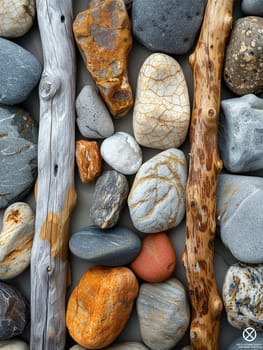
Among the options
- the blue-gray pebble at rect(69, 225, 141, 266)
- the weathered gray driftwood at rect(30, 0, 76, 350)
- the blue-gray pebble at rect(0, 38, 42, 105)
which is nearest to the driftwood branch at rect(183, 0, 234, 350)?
the blue-gray pebble at rect(69, 225, 141, 266)

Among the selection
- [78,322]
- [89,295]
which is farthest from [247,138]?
[78,322]

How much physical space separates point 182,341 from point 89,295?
555mm

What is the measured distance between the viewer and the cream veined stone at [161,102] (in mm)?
2119

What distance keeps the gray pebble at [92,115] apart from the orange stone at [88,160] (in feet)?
0.20

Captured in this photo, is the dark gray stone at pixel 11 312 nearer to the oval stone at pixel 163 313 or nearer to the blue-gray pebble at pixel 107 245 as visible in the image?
the blue-gray pebble at pixel 107 245

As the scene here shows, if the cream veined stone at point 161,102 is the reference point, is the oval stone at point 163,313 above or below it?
below

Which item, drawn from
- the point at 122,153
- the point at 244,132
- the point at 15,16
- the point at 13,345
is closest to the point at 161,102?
the point at 122,153

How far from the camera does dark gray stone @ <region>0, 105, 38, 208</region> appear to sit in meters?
2.27

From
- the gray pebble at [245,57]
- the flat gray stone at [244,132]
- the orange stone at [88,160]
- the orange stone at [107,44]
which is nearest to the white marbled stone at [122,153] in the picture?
the orange stone at [88,160]

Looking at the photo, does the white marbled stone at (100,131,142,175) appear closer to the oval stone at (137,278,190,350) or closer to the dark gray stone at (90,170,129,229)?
the dark gray stone at (90,170,129,229)

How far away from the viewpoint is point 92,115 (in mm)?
2186

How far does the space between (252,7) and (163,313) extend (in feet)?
5.06

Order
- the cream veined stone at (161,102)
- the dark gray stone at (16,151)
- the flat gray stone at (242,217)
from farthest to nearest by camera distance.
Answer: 1. the dark gray stone at (16,151)
2. the cream veined stone at (161,102)
3. the flat gray stone at (242,217)

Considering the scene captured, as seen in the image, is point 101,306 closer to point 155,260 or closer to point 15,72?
point 155,260
